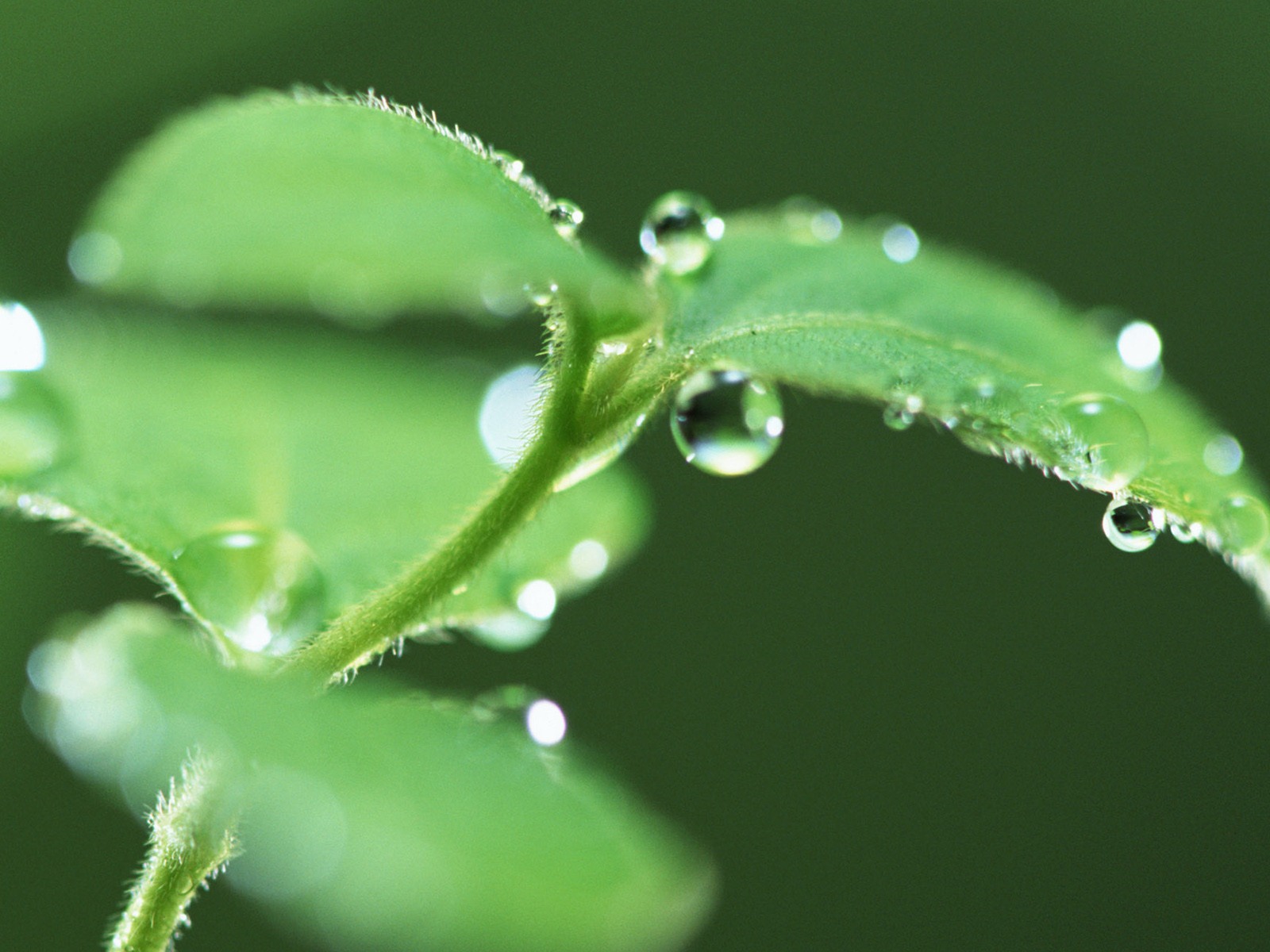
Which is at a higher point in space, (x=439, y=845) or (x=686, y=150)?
(x=686, y=150)

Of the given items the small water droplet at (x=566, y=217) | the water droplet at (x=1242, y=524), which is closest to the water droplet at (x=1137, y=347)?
the water droplet at (x=1242, y=524)

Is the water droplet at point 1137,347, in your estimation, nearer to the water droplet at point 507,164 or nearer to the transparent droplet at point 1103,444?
the transparent droplet at point 1103,444

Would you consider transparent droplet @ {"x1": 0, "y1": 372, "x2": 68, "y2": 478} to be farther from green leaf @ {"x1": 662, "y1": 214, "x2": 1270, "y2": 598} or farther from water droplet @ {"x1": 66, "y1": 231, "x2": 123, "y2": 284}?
green leaf @ {"x1": 662, "y1": 214, "x2": 1270, "y2": 598}

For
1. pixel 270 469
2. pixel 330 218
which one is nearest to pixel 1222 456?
pixel 330 218

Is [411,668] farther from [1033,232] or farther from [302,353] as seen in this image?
[1033,232]

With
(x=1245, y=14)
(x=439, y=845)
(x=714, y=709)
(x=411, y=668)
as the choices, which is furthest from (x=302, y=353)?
(x=1245, y=14)

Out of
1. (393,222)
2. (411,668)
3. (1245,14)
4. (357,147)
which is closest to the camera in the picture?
(393,222)
